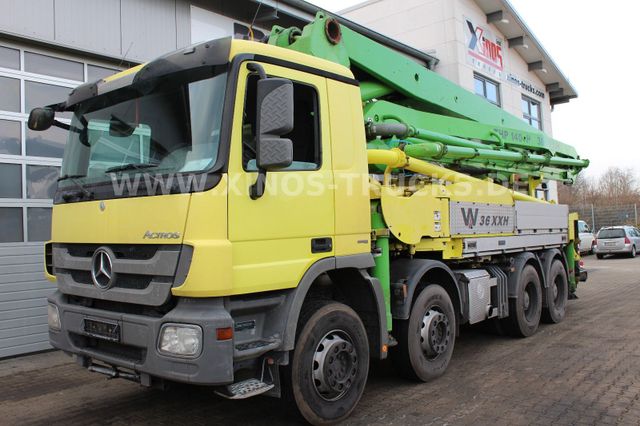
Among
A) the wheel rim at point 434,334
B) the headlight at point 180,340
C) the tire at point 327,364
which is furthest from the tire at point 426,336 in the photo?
the headlight at point 180,340

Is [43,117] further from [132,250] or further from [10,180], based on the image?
[10,180]

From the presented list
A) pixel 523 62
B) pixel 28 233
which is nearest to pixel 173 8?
pixel 28 233

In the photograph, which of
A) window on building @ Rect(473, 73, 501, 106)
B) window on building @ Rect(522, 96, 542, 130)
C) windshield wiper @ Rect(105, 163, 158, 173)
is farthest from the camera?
window on building @ Rect(522, 96, 542, 130)

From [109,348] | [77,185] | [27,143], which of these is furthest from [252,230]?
[27,143]

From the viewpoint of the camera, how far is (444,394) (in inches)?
199

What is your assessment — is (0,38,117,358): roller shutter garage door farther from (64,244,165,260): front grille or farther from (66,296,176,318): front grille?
(64,244,165,260): front grille

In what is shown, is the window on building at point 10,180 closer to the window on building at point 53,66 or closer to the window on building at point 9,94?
the window on building at point 9,94

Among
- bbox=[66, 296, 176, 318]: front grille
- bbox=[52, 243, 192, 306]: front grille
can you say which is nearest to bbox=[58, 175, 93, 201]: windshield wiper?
bbox=[52, 243, 192, 306]: front grille

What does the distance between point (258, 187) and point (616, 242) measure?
26.2 metres

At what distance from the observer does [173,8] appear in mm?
8766

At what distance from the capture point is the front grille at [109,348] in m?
3.69

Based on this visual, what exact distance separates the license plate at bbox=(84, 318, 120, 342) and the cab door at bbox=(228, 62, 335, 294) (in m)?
0.96

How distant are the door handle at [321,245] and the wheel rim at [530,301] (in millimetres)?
4477

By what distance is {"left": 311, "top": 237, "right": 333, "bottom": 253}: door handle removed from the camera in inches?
163
